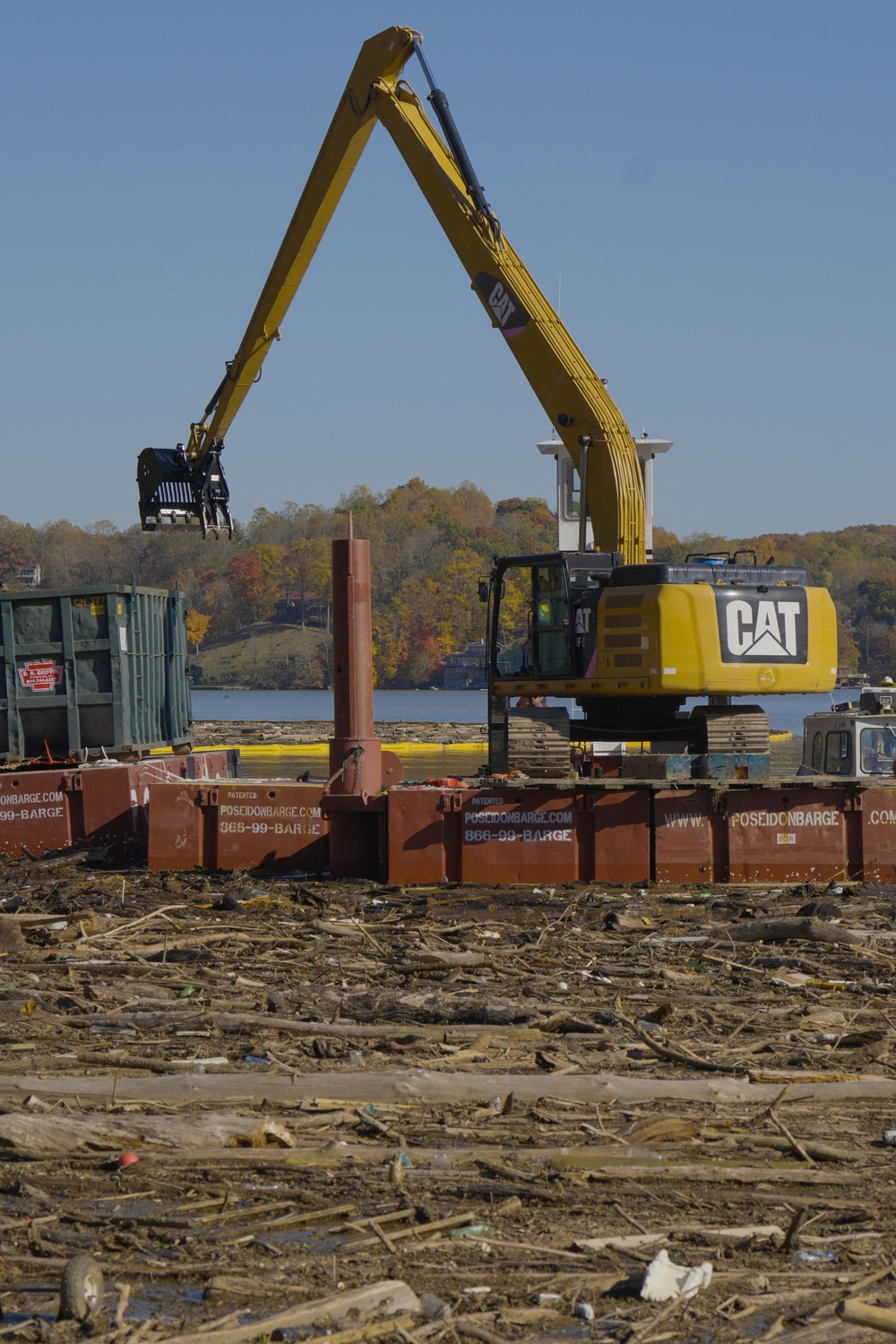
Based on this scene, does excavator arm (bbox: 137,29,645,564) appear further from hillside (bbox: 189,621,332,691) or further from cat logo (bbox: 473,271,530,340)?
hillside (bbox: 189,621,332,691)

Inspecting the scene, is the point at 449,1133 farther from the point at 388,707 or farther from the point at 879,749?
the point at 388,707

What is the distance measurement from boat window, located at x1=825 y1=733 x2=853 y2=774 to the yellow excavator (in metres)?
2.53

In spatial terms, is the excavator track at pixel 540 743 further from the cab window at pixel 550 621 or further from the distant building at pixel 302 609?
the distant building at pixel 302 609

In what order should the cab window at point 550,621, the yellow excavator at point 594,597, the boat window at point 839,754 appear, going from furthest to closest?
the boat window at point 839,754
the cab window at point 550,621
the yellow excavator at point 594,597

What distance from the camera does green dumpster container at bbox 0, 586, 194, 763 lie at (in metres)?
19.1

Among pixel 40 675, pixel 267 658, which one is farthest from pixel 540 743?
pixel 267 658

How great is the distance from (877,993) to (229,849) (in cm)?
844

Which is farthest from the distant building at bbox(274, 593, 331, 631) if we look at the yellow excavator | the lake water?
the yellow excavator

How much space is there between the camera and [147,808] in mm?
16828

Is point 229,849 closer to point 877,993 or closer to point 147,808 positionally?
point 147,808

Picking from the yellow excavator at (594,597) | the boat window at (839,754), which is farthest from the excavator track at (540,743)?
the boat window at (839,754)

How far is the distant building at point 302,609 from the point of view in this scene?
16112 centimetres

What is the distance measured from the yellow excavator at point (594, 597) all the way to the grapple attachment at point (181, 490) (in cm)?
→ 583

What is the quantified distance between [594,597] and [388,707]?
9848cm
